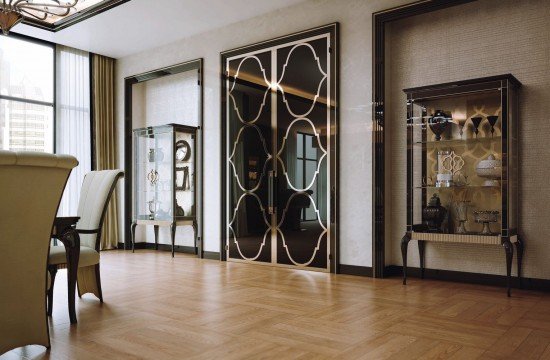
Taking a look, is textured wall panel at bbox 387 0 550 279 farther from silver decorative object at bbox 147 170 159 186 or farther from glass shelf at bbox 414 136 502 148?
silver decorative object at bbox 147 170 159 186

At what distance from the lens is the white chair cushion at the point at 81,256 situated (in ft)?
9.48

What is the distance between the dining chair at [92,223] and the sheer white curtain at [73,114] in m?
3.03

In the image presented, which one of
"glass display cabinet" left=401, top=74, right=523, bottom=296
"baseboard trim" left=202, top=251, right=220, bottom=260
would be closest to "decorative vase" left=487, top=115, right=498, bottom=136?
"glass display cabinet" left=401, top=74, right=523, bottom=296

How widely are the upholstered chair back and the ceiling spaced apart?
2.40 m

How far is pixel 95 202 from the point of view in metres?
3.43

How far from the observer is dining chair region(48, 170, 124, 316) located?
3.22 metres

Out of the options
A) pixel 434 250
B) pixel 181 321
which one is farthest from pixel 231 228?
pixel 181 321

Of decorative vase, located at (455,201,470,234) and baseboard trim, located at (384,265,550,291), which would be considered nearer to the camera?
baseboard trim, located at (384,265,550,291)

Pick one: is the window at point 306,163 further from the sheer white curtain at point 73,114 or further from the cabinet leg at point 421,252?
the sheer white curtain at point 73,114

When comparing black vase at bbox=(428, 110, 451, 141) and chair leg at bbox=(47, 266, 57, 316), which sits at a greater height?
black vase at bbox=(428, 110, 451, 141)

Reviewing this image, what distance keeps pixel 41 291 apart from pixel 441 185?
315 cm

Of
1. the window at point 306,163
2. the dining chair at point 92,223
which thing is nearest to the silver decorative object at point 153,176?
the window at point 306,163

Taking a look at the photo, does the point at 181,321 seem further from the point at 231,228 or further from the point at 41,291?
the point at 231,228

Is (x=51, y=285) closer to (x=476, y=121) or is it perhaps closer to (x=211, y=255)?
(x=211, y=255)
